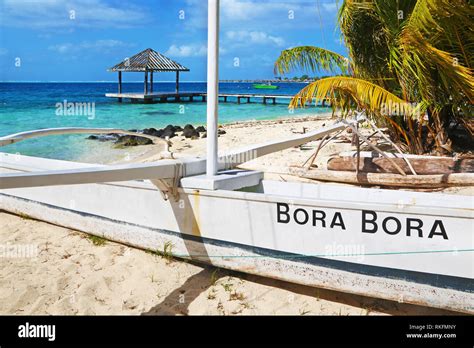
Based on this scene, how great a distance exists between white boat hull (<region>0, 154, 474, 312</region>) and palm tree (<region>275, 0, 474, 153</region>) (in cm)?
223

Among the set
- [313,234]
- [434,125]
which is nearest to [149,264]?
[313,234]

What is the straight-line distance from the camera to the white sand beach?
335cm

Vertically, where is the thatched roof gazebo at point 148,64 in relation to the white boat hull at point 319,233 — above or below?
above

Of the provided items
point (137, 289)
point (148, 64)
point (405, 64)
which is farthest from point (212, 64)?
point (148, 64)

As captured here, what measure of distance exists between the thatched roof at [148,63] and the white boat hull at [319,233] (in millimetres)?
24502

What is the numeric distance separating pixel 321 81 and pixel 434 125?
100 inches

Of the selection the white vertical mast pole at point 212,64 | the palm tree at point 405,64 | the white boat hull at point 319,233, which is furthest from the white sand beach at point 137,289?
the palm tree at point 405,64

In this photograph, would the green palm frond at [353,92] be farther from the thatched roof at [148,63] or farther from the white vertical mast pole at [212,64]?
the thatched roof at [148,63]

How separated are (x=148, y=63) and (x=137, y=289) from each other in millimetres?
25721

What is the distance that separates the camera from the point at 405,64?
19.9ft

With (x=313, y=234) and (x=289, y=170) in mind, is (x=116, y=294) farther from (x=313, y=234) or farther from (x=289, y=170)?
(x=289, y=170)

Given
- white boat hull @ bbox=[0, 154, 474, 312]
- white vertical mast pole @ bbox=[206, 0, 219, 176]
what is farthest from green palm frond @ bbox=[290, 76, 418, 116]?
white vertical mast pole @ bbox=[206, 0, 219, 176]

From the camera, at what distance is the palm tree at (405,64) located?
532 centimetres
